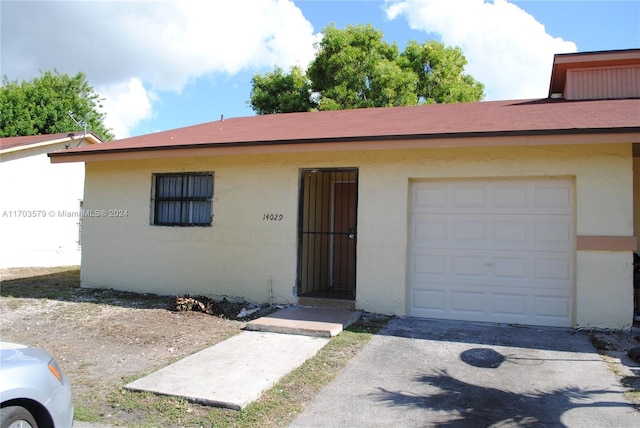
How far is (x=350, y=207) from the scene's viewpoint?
10.2 meters

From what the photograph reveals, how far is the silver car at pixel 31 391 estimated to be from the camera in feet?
9.30

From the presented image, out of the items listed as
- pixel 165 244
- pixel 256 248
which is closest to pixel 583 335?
pixel 256 248

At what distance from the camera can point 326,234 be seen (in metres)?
9.66

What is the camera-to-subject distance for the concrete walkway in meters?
4.55

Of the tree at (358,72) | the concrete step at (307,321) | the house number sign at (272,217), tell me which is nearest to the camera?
the concrete step at (307,321)

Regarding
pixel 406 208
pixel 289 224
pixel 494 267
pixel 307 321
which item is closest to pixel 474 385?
pixel 307 321

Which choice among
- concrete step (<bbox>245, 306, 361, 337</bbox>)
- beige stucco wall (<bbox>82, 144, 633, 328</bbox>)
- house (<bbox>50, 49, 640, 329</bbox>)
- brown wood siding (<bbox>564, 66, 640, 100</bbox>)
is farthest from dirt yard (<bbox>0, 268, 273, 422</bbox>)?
brown wood siding (<bbox>564, 66, 640, 100</bbox>)

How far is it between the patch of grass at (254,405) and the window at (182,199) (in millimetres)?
4887

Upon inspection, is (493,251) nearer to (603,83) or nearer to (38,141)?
(603,83)

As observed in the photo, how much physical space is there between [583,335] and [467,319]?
163cm

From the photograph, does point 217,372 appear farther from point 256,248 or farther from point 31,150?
point 31,150

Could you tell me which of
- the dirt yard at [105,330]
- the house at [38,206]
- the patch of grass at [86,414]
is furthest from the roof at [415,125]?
the house at [38,206]

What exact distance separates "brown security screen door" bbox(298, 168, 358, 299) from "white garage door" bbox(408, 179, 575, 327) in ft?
4.56

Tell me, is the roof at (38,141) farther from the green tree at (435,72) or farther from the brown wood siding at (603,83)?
the brown wood siding at (603,83)
